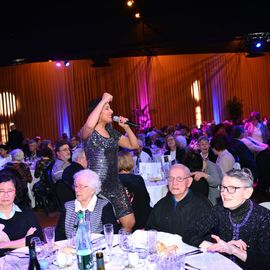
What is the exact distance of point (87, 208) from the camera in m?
2.88

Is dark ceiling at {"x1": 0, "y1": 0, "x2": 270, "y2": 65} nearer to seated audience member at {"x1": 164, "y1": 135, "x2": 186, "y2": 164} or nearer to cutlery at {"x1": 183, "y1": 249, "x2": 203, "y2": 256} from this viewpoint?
seated audience member at {"x1": 164, "y1": 135, "x2": 186, "y2": 164}

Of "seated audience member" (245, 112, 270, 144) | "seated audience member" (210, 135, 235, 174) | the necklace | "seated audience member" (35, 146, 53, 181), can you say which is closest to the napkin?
the necklace

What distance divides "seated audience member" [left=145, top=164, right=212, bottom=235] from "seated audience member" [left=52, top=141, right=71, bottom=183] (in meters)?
2.76

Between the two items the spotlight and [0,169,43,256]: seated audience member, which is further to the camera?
the spotlight

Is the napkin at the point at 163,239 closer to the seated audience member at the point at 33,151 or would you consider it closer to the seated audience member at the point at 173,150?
the seated audience member at the point at 173,150

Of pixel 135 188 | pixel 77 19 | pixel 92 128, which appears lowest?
pixel 135 188

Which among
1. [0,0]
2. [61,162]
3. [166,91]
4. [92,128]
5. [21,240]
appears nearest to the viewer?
[21,240]

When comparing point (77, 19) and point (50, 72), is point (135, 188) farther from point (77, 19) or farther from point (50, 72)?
point (50, 72)

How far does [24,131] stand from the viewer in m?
14.6

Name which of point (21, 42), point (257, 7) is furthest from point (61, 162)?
point (257, 7)

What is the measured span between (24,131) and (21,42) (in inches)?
203

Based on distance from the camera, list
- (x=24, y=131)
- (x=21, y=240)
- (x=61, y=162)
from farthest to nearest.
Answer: (x=24, y=131) < (x=61, y=162) < (x=21, y=240)

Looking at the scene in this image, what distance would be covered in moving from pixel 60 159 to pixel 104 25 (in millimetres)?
6109

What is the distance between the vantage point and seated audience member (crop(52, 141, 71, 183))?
5.57 m
